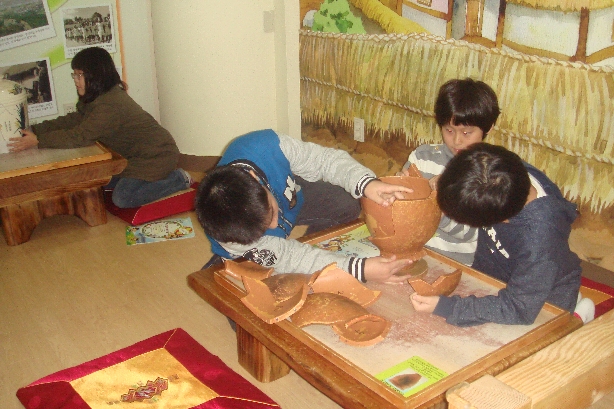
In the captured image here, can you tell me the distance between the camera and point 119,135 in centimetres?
303

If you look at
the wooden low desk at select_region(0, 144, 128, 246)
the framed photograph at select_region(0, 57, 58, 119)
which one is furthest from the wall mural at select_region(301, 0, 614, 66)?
the framed photograph at select_region(0, 57, 58, 119)

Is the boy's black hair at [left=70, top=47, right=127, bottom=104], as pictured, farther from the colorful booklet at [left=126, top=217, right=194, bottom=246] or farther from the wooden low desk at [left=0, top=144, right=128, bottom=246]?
the colorful booklet at [left=126, top=217, right=194, bottom=246]

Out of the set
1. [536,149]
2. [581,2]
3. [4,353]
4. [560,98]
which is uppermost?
[581,2]

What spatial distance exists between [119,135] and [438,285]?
220cm

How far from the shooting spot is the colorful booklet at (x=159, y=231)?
2754 mm

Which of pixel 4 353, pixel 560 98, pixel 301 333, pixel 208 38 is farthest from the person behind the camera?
pixel 208 38

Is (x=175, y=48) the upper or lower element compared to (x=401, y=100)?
upper

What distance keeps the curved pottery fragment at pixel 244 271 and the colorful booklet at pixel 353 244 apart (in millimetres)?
238

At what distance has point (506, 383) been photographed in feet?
3.32

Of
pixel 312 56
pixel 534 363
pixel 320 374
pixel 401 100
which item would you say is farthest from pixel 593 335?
pixel 312 56

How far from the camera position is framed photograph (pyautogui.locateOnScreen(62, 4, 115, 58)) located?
3438 mm

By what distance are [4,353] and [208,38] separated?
79.2 inches

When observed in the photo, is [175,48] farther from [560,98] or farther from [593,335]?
[593,335]

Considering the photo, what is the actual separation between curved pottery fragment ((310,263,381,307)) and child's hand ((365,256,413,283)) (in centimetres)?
8
